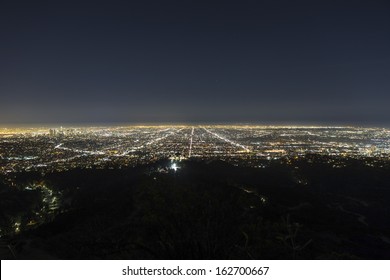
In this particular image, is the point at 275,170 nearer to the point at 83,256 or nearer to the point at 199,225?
the point at 83,256

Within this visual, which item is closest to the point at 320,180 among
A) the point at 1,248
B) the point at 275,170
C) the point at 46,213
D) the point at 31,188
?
the point at 275,170

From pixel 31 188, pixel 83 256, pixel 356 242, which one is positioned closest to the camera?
pixel 83 256

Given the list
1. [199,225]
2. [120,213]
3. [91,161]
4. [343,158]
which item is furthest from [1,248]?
[343,158]

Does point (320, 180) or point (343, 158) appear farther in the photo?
Answer: point (343, 158)
